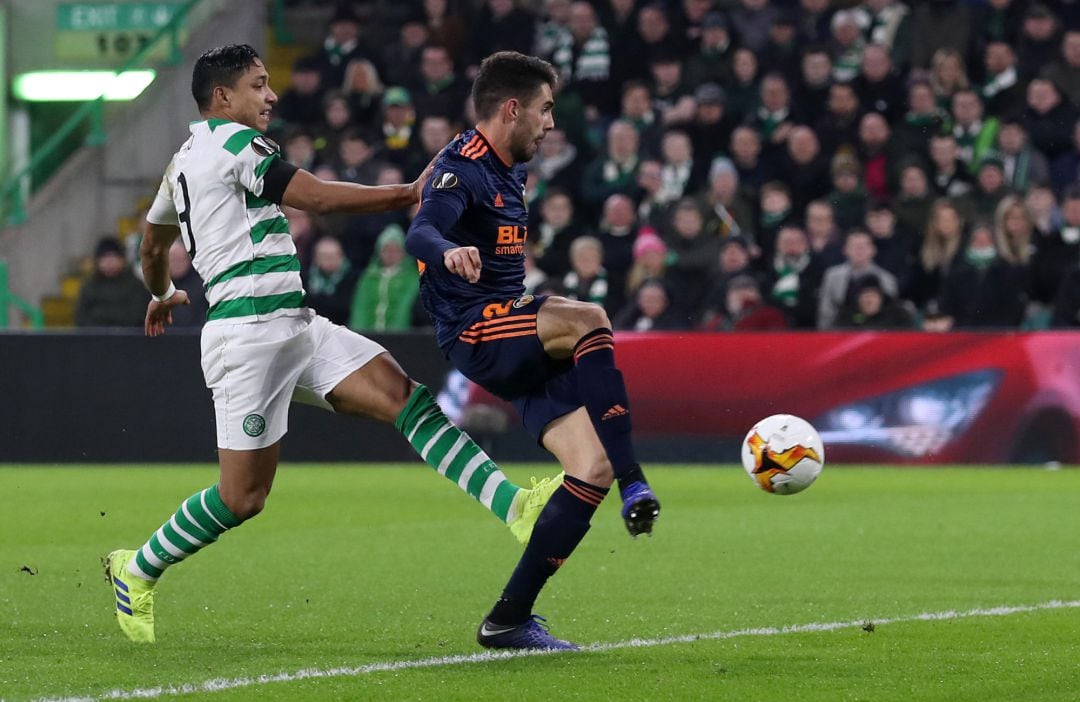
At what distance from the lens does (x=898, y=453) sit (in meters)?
14.4

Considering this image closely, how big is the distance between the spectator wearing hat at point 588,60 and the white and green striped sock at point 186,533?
11.5m

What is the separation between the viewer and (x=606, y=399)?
5527mm

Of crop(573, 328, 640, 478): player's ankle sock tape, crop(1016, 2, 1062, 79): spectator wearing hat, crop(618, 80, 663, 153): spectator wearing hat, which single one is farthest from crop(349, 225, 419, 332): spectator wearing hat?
crop(573, 328, 640, 478): player's ankle sock tape

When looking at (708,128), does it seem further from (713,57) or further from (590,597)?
(590,597)

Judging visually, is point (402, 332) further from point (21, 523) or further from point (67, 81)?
point (67, 81)

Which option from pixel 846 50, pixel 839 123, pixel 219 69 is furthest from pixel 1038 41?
pixel 219 69

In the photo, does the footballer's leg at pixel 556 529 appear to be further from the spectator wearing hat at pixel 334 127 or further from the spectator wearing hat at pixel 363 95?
the spectator wearing hat at pixel 363 95

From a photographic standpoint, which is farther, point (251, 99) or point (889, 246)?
point (889, 246)

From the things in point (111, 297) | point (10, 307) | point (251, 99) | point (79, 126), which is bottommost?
point (10, 307)

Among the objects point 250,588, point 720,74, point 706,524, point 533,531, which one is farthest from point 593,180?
point 533,531

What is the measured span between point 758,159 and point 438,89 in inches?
137

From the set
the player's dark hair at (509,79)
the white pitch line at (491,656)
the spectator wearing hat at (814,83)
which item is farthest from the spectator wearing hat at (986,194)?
the player's dark hair at (509,79)

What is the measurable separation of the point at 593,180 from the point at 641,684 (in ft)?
37.6

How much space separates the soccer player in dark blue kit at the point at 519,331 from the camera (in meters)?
5.56
